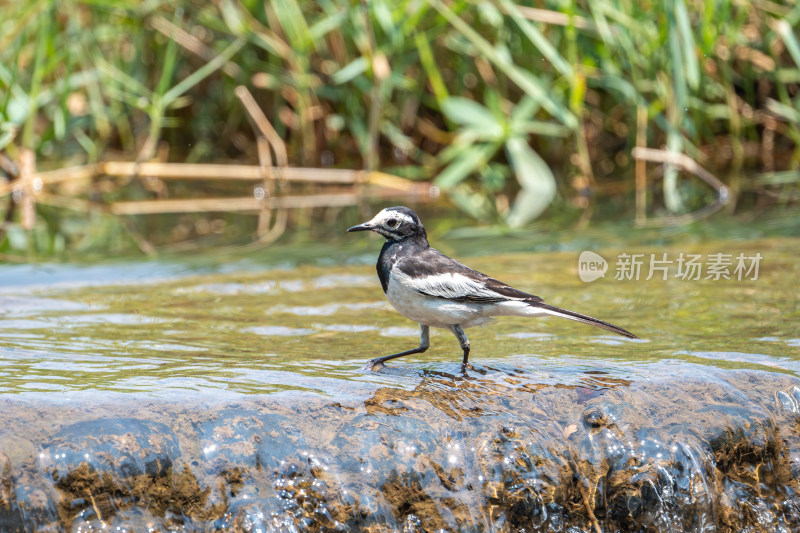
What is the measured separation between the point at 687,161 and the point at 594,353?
5133 mm

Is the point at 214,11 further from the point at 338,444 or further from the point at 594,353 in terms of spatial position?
the point at 338,444

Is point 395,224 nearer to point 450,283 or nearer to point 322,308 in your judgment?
point 450,283

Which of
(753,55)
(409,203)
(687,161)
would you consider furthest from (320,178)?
(753,55)

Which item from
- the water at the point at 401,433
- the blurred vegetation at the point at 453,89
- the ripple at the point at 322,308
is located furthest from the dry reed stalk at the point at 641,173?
the water at the point at 401,433

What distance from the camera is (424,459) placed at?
3.47 metres

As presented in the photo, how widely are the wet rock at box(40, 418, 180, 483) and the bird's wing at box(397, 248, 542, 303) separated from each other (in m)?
1.25

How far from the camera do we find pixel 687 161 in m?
9.09

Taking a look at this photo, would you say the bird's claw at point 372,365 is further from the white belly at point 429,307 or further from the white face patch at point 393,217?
the white face patch at point 393,217

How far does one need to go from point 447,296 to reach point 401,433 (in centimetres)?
77

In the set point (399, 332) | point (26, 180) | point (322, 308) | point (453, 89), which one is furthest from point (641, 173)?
point (26, 180)

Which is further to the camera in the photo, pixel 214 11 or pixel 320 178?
pixel 214 11

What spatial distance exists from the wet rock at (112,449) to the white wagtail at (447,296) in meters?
1.12

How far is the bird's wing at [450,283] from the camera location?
Answer: 13.4 feet

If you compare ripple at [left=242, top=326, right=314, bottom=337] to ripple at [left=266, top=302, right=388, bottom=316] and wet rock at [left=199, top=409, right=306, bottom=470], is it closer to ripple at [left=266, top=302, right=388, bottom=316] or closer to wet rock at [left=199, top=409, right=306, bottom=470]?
ripple at [left=266, top=302, right=388, bottom=316]
